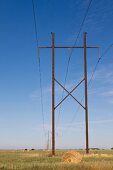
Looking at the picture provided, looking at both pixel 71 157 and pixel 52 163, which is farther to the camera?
pixel 71 157

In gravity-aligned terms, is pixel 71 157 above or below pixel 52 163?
above

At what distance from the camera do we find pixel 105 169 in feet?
57.5

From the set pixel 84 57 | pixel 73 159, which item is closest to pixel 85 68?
pixel 84 57

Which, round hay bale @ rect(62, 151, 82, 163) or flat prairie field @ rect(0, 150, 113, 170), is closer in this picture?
flat prairie field @ rect(0, 150, 113, 170)

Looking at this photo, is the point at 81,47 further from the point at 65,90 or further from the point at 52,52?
the point at 65,90

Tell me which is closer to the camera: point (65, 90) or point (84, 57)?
point (65, 90)

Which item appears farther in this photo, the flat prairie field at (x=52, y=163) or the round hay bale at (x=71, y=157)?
the round hay bale at (x=71, y=157)

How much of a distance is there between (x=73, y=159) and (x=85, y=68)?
1172 cm

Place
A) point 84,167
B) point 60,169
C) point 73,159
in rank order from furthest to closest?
point 73,159 → point 84,167 → point 60,169

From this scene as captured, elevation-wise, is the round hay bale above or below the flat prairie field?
above

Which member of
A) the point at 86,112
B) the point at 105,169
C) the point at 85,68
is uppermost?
the point at 85,68

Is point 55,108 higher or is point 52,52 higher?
A: point 52,52

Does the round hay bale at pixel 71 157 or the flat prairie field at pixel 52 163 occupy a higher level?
the round hay bale at pixel 71 157

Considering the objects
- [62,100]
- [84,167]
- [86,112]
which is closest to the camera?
[84,167]
